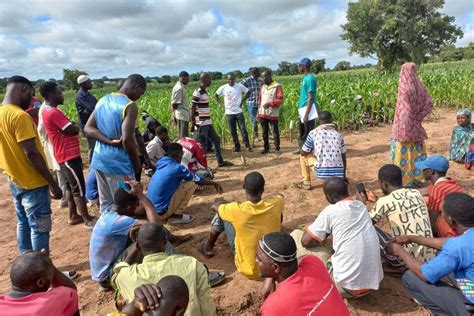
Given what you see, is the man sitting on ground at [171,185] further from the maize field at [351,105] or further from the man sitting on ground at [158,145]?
the maize field at [351,105]

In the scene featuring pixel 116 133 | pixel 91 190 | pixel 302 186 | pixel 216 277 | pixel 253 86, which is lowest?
pixel 216 277

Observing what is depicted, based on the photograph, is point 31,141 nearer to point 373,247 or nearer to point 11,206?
point 373,247

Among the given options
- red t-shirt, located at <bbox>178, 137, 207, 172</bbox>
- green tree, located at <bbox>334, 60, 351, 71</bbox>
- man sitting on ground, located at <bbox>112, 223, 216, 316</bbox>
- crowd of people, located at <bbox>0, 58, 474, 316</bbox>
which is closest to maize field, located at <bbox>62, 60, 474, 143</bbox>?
red t-shirt, located at <bbox>178, 137, 207, 172</bbox>

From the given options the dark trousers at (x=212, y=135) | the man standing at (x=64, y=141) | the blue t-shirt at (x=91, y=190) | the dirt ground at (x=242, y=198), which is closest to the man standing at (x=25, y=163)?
the dirt ground at (x=242, y=198)

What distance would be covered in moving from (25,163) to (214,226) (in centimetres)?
193

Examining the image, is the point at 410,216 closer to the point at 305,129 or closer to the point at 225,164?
the point at 305,129

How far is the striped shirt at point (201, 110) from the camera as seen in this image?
281 inches

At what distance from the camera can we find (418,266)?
2467mm

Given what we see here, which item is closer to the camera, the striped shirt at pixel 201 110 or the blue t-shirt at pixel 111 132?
the blue t-shirt at pixel 111 132

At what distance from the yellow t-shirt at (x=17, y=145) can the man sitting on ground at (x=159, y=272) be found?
1.54 meters

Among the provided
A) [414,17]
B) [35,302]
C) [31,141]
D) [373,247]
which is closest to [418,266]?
[373,247]

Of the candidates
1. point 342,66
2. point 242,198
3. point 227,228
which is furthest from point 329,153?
Result: point 342,66

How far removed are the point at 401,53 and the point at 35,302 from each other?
123 feet

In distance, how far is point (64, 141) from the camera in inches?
168
